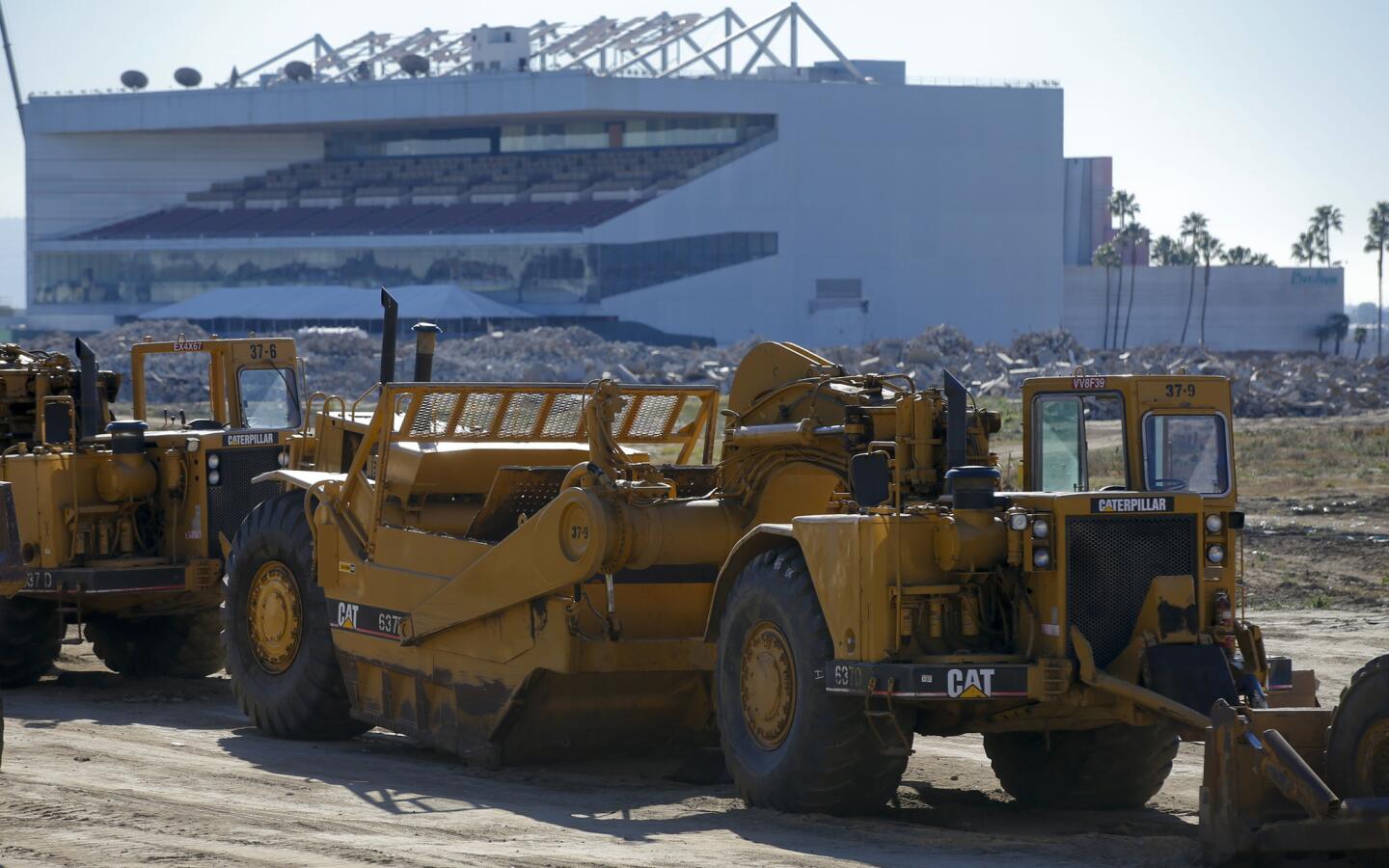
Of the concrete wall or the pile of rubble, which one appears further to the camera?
the concrete wall

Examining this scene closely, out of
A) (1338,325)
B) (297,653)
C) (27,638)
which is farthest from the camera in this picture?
(1338,325)

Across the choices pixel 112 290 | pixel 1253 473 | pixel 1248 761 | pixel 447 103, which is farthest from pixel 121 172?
pixel 1248 761

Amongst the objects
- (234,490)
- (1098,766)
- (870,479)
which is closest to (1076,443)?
(870,479)

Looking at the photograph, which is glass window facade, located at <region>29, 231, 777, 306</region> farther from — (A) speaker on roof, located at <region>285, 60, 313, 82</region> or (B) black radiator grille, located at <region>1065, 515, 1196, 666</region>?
(B) black radiator grille, located at <region>1065, 515, 1196, 666</region>

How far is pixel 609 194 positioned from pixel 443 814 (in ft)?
288

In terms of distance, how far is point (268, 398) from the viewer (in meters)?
17.7

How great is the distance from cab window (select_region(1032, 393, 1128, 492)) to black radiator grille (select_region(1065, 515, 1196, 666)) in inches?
13.4

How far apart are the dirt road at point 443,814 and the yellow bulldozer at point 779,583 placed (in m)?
0.33

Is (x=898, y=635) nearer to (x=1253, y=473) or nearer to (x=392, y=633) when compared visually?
(x=392, y=633)

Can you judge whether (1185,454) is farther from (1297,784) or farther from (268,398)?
(268,398)

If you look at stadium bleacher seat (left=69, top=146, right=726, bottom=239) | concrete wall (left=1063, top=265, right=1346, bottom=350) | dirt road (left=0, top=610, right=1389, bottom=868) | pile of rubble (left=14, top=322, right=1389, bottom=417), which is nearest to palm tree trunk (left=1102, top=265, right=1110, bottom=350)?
concrete wall (left=1063, top=265, right=1346, bottom=350)

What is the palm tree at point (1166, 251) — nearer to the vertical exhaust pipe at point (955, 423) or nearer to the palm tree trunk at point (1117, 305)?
the palm tree trunk at point (1117, 305)

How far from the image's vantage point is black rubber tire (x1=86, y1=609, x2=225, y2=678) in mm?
16625

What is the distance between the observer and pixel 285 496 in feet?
45.3
